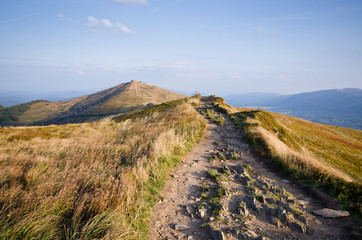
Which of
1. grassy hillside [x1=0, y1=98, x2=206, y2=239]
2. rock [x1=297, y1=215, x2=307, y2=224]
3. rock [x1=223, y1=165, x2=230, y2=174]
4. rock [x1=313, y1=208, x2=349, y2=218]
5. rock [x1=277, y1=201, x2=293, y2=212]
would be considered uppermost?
grassy hillside [x1=0, y1=98, x2=206, y2=239]

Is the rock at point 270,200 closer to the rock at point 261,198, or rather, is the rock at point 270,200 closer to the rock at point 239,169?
the rock at point 261,198

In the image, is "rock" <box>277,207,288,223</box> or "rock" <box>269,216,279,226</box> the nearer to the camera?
"rock" <box>269,216,279,226</box>

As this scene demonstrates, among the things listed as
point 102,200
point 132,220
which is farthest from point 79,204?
point 132,220

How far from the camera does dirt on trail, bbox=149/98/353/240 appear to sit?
460cm

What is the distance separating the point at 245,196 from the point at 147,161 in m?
3.94

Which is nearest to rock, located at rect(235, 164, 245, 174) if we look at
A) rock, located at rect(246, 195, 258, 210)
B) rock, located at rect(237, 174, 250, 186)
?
rock, located at rect(237, 174, 250, 186)

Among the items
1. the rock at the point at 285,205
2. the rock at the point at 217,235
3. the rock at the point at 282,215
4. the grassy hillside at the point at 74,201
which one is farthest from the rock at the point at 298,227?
the grassy hillside at the point at 74,201

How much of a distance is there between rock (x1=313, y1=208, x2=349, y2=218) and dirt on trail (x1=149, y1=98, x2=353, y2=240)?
0.12 m

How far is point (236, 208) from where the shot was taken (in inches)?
214

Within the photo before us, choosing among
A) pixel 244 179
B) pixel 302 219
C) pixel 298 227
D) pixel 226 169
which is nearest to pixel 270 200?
pixel 302 219

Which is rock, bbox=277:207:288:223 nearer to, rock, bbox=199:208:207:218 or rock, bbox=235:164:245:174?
rock, bbox=199:208:207:218

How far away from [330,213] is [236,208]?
2921 mm

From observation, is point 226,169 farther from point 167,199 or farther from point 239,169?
point 167,199

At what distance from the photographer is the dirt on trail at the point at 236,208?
4598 millimetres
